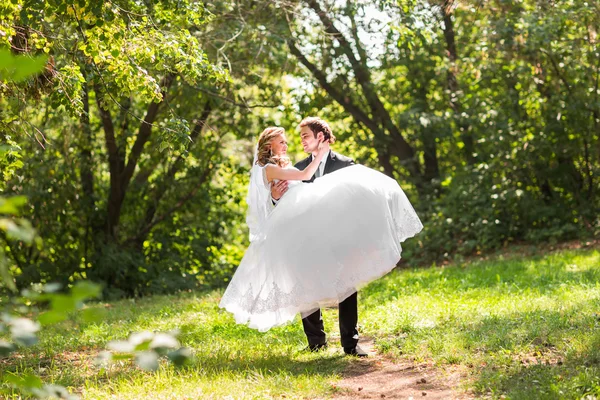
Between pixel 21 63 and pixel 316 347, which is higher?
pixel 21 63

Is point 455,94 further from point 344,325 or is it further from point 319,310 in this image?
point 344,325

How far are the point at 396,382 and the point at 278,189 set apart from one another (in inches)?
77.1

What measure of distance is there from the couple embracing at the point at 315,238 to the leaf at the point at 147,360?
14.0ft

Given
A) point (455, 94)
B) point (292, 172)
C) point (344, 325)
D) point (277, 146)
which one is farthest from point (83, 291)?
point (455, 94)

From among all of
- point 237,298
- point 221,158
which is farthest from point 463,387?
point 221,158

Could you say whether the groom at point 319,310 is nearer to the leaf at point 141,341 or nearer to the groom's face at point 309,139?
the groom's face at point 309,139

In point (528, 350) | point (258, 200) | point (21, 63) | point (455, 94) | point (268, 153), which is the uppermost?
point (455, 94)

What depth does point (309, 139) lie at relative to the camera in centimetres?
639

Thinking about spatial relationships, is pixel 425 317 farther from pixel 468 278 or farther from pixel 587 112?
pixel 587 112

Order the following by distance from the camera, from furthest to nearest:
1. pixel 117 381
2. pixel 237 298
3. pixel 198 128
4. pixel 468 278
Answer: pixel 198 128, pixel 468 278, pixel 237 298, pixel 117 381

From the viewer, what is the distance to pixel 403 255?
1563 centimetres

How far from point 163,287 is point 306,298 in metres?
9.62

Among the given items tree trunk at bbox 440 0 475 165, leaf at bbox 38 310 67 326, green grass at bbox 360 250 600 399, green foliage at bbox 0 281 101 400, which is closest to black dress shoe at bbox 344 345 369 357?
green grass at bbox 360 250 600 399

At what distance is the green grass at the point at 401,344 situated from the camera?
513 cm
